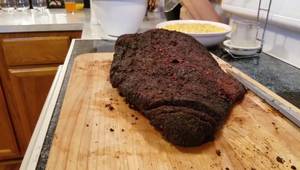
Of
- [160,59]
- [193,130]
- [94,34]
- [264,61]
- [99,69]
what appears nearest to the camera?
[193,130]

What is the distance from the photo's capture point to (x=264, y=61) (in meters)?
0.86

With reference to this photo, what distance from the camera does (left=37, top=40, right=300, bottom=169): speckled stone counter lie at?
51 centimetres

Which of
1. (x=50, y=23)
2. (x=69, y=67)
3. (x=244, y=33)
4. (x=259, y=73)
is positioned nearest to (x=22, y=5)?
(x=50, y=23)

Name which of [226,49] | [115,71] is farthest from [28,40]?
[226,49]

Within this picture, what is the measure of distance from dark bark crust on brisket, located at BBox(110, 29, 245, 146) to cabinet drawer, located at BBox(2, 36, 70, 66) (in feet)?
1.97

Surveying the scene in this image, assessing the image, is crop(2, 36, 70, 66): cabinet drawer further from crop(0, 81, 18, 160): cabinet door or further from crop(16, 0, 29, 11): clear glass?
crop(16, 0, 29, 11): clear glass

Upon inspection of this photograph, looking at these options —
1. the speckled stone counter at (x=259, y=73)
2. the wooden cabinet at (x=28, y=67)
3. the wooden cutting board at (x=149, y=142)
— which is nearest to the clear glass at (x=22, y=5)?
the wooden cabinet at (x=28, y=67)

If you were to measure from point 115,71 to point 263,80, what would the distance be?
1.32 feet

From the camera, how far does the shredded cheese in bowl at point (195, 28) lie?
955mm

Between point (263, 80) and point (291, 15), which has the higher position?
point (291, 15)

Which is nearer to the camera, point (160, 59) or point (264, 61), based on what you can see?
point (160, 59)

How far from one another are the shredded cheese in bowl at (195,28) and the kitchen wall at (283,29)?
141mm

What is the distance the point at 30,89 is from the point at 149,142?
1.05 m

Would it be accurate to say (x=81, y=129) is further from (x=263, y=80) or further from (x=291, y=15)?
(x=291, y=15)
